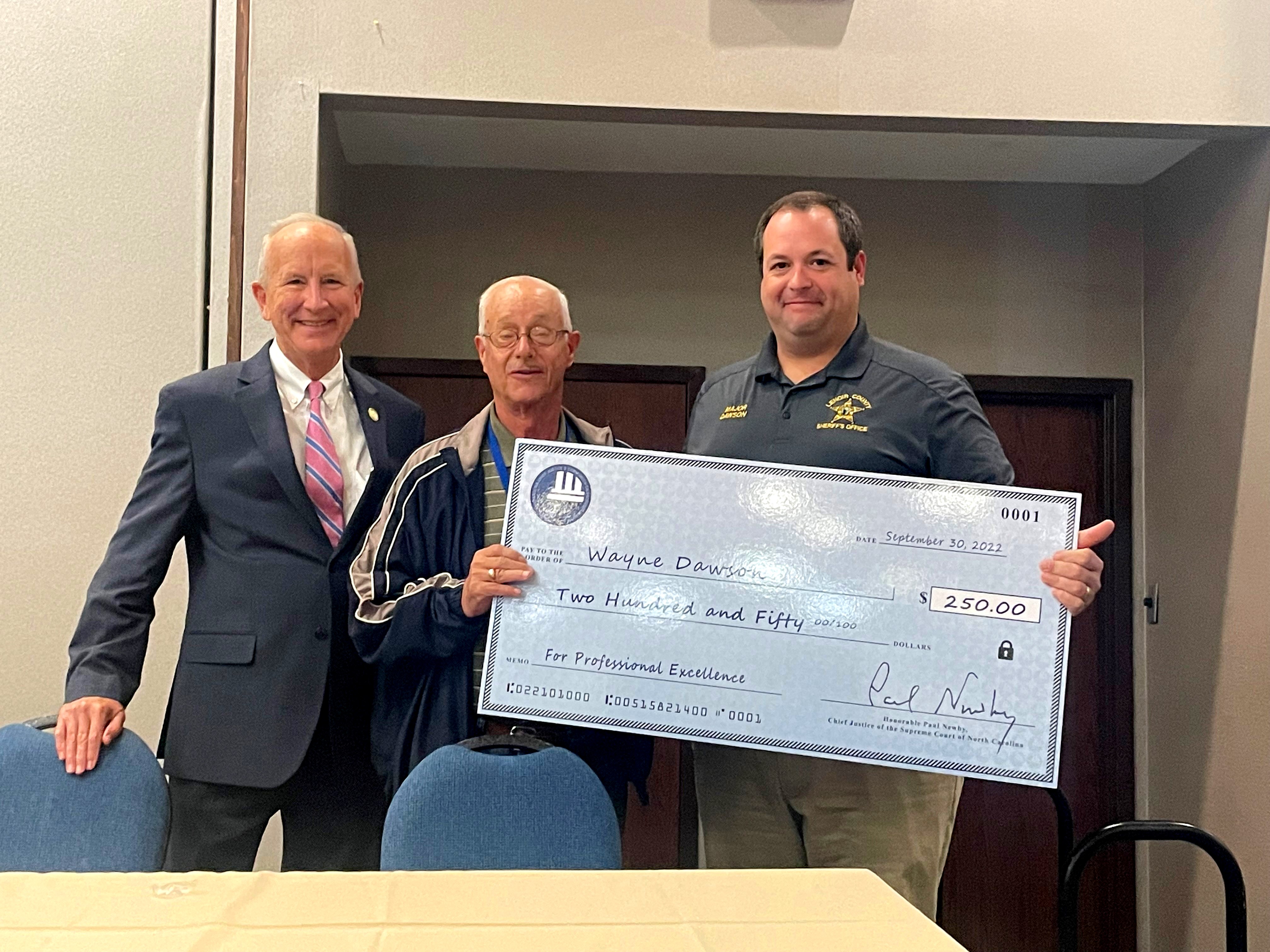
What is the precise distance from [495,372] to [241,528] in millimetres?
576

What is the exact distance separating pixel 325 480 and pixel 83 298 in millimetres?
1141

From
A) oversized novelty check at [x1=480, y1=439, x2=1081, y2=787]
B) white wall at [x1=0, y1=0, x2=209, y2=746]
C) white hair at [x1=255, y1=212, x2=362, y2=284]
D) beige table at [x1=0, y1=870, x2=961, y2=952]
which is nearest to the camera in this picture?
beige table at [x1=0, y1=870, x2=961, y2=952]

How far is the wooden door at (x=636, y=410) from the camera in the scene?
12.1ft

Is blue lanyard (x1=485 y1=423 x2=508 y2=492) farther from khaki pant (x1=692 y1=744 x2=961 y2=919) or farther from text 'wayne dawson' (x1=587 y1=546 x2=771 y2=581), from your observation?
khaki pant (x1=692 y1=744 x2=961 y2=919)

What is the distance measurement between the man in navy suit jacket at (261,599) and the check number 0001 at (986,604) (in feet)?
3.55

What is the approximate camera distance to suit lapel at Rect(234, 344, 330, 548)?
2.03m

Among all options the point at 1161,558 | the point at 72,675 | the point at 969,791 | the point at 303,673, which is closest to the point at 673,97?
the point at 303,673

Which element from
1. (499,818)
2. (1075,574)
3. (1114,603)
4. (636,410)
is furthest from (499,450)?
(1114,603)

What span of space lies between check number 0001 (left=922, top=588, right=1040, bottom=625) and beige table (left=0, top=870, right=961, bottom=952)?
0.55 metres

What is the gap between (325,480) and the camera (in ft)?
6.79

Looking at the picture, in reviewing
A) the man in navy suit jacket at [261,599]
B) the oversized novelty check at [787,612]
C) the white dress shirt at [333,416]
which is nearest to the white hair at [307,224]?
the man in navy suit jacket at [261,599]

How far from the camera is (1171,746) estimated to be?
347cm

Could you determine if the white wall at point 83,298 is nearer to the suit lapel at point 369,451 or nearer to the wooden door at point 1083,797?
the suit lapel at point 369,451

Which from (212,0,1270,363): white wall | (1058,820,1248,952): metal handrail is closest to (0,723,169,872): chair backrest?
(1058,820,1248,952): metal handrail
